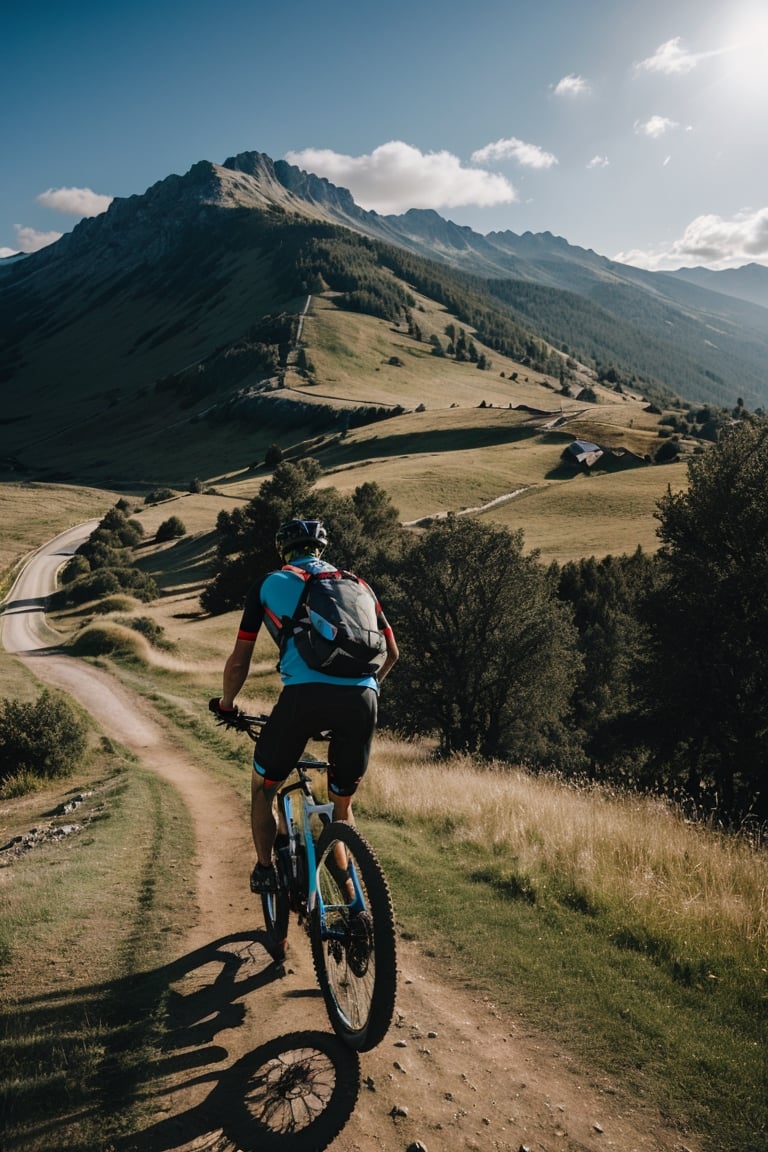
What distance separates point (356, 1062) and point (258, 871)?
5.89 feet

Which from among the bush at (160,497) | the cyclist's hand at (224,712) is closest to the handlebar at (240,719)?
the cyclist's hand at (224,712)

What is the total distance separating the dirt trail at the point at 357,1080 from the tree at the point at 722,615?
17.0m

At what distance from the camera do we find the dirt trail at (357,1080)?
12.7 ft

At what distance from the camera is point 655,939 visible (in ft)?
19.6

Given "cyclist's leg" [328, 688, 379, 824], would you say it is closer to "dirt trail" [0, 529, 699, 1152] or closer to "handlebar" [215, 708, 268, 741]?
"handlebar" [215, 708, 268, 741]

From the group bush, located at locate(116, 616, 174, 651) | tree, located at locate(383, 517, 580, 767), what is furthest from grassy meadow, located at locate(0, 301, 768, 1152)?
bush, located at locate(116, 616, 174, 651)

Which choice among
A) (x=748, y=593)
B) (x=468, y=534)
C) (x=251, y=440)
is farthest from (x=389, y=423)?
(x=748, y=593)

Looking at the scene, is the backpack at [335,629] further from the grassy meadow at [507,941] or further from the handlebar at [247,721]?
the grassy meadow at [507,941]

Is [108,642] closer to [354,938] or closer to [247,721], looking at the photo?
[247,721]

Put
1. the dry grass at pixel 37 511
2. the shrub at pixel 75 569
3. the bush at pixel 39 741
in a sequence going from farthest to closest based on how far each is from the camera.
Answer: the dry grass at pixel 37 511 → the shrub at pixel 75 569 → the bush at pixel 39 741

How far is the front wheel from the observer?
4.25 metres

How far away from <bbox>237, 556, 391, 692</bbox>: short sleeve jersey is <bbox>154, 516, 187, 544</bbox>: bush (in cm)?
8352

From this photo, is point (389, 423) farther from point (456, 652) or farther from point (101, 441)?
point (456, 652)

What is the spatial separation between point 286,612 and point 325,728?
94 centimetres
